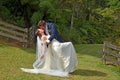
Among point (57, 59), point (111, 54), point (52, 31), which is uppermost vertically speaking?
point (52, 31)

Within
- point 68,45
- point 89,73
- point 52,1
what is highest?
point 52,1

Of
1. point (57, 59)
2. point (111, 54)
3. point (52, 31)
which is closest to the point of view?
point (52, 31)

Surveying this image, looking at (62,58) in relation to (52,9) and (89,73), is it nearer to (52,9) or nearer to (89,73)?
(89,73)

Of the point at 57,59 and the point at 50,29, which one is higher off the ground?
the point at 50,29

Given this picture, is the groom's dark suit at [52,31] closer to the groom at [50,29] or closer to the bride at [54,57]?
the groom at [50,29]

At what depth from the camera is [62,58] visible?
11.0 metres

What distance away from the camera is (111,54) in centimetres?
1486

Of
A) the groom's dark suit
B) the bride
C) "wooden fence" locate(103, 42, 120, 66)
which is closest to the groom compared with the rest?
the groom's dark suit

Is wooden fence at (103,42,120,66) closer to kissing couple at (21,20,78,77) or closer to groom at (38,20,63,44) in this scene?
kissing couple at (21,20,78,77)

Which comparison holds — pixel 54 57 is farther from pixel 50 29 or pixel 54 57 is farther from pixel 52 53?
pixel 50 29

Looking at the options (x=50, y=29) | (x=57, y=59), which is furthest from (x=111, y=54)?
(x=50, y=29)

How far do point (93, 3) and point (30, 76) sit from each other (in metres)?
35.8

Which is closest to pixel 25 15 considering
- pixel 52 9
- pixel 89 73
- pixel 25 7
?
pixel 25 7

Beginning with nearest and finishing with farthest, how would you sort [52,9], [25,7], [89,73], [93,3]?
[89,73] → [52,9] → [25,7] → [93,3]
